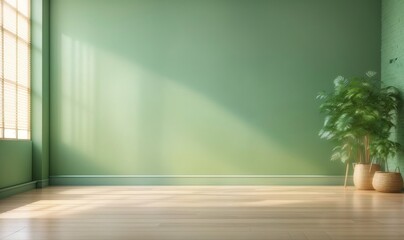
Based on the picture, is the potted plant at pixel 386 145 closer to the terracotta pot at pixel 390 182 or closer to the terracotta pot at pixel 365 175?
the terracotta pot at pixel 390 182

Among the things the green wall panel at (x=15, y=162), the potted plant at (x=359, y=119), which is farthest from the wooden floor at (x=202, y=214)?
the potted plant at (x=359, y=119)

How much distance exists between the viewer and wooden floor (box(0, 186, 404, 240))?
3281mm

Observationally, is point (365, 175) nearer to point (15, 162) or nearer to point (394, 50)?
point (394, 50)

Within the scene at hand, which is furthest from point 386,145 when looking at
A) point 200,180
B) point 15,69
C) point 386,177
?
point 15,69

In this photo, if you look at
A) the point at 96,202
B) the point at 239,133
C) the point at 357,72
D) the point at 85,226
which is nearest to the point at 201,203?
the point at 96,202

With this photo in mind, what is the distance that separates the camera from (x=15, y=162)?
5816 mm

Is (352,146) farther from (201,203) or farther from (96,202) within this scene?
(96,202)

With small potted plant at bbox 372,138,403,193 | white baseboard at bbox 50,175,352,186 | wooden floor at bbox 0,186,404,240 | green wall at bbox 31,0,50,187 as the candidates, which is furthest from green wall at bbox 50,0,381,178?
small potted plant at bbox 372,138,403,193

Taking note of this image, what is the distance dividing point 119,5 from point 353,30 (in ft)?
10.7

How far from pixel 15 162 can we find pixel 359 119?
13.8 feet

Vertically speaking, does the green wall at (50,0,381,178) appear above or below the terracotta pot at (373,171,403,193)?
above

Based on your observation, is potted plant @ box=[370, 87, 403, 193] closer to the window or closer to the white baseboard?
the white baseboard

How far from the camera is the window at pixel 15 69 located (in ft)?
18.2

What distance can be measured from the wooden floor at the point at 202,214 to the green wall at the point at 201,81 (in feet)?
2.32
